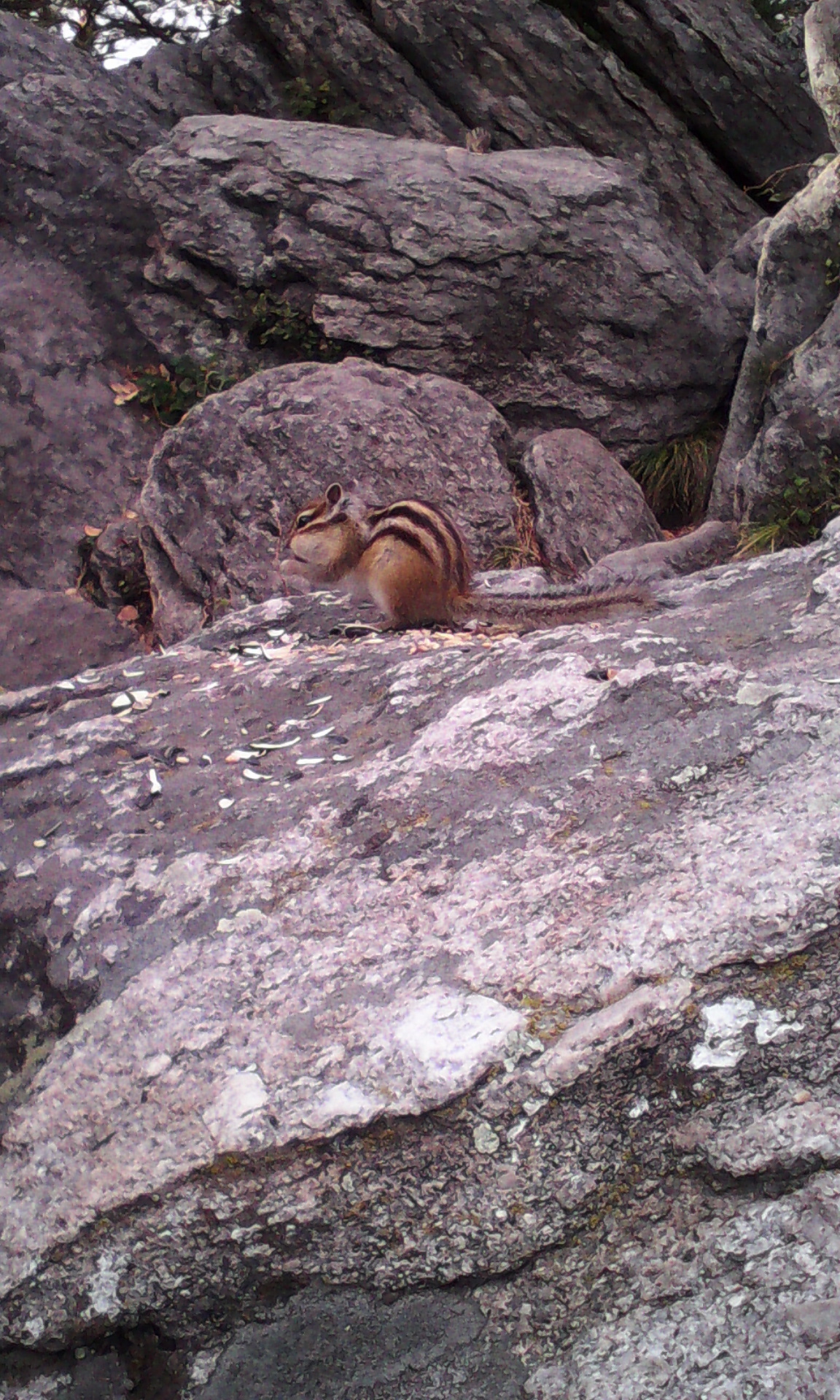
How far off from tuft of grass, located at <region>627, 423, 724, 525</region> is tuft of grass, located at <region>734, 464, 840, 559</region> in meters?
2.53

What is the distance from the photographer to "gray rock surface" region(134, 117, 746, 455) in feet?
28.4

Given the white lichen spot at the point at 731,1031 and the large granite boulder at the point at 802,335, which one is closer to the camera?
the white lichen spot at the point at 731,1031

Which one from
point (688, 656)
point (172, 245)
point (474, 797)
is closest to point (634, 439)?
point (172, 245)

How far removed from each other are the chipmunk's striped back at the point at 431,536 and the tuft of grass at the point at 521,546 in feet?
9.72

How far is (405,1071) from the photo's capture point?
2172 millimetres

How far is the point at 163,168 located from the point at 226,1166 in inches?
346

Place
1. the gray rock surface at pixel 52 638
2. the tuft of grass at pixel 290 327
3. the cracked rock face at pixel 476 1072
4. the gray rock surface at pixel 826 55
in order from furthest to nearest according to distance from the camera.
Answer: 1. the tuft of grass at pixel 290 327
2. the gray rock surface at pixel 52 638
3. the gray rock surface at pixel 826 55
4. the cracked rock face at pixel 476 1072

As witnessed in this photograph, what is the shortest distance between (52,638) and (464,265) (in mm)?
4489

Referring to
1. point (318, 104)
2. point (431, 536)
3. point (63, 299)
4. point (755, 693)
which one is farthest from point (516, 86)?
point (755, 693)

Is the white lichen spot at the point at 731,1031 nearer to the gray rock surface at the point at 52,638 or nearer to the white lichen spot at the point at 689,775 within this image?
the white lichen spot at the point at 689,775

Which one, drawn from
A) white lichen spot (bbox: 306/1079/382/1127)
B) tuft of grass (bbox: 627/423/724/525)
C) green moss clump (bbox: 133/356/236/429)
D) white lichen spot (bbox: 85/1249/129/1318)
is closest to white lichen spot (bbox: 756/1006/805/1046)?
white lichen spot (bbox: 306/1079/382/1127)

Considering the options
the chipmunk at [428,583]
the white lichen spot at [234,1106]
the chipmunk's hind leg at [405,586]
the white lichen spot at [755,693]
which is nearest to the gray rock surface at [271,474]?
the chipmunk at [428,583]

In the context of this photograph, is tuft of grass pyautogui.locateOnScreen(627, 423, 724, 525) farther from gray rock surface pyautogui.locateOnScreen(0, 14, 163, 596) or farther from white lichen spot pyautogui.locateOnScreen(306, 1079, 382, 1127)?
white lichen spot pyautogui.locateOnScreen(306, 1079, 382, 1127)

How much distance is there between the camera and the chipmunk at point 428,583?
4129 mm
